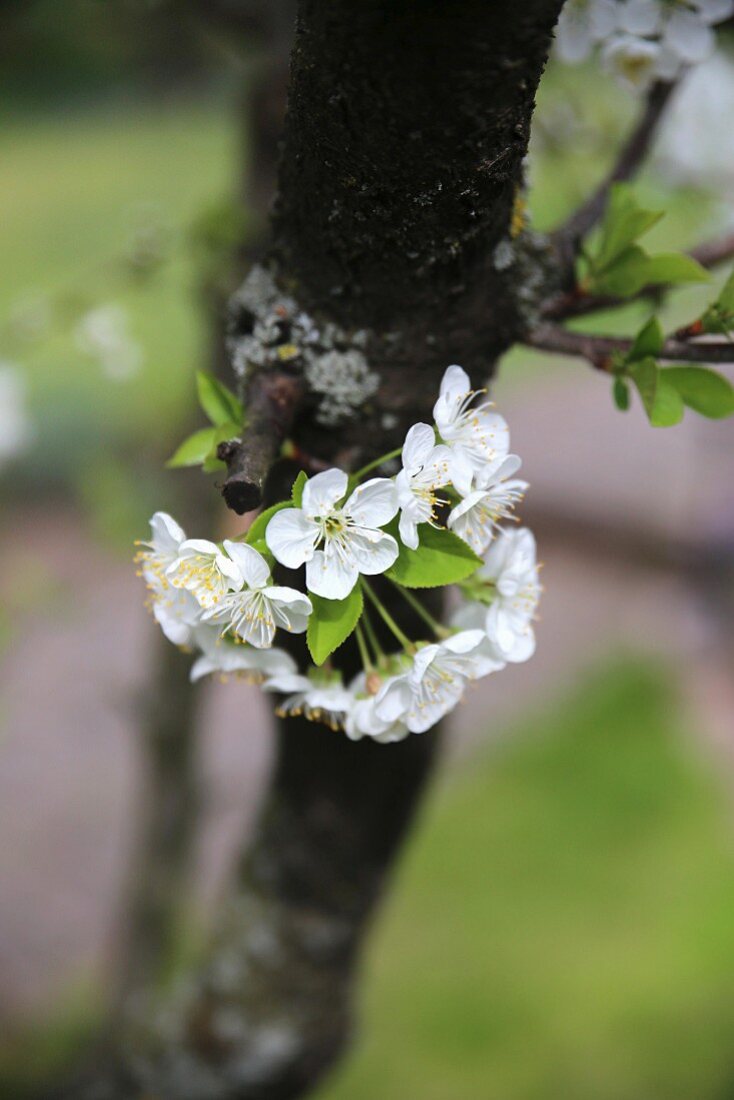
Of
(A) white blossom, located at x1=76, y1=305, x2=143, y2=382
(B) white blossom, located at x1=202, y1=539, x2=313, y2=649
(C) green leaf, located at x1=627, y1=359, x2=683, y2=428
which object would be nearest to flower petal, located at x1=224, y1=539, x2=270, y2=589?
(B) white blossom, located at x1=202, y1=539, x2=313, y2=649

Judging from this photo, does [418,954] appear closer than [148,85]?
Yes

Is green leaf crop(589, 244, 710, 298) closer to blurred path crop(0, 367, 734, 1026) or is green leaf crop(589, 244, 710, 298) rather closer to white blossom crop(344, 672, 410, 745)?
white blossom crop(344, 672, 410, 745)

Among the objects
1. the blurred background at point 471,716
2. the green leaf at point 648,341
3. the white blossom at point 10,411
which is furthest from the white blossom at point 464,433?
the white blossom at point 10,411

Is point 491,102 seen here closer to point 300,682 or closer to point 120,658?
point 300,682

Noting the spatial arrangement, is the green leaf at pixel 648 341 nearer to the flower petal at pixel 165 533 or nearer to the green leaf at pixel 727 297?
the green leaf at pixel 727 297

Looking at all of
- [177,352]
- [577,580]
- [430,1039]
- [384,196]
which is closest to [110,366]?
[384,196]

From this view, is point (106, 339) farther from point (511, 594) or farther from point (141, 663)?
point (141, 663)
